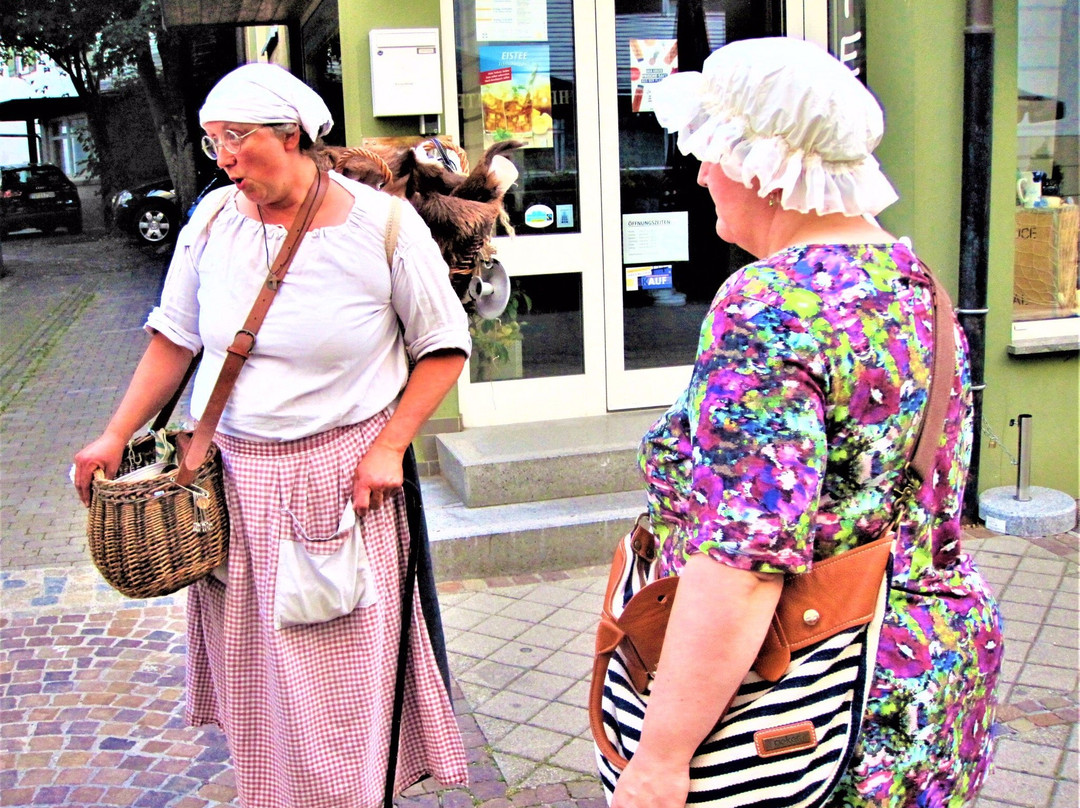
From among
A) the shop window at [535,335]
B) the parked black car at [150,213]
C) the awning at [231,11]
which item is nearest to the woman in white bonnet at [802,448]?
the shop window at [535,335]

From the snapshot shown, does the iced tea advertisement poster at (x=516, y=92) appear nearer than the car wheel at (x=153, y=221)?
Yes

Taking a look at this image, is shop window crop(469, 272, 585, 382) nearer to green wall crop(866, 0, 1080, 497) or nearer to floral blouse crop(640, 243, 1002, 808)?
green wall crop(866, 0, 1080, 497)

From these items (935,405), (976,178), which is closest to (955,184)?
(976,178)

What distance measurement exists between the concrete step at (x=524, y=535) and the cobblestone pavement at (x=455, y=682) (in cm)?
8

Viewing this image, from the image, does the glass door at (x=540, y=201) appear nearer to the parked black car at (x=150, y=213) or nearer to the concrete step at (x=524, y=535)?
the concrete step at (x=524, y=535)

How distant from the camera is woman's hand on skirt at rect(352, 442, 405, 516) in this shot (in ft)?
8.61

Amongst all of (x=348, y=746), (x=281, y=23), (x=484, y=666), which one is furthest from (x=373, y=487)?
(x=281, y=23)

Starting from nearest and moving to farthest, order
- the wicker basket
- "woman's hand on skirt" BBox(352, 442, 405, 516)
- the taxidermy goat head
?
1. the wicker basket
2. "woman's hand on skirt" BBox(352, 442, 405, 516)
3. the taxidermy goat head

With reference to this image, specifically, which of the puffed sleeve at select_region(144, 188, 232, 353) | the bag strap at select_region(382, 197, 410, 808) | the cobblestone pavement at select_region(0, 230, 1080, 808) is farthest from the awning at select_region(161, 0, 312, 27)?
the bag strap at select_region(382, 197, 410, 808)

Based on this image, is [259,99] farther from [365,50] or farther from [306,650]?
[365,50]

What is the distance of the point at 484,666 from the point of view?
4.35 meters

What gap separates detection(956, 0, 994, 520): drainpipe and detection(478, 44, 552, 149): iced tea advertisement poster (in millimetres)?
2082

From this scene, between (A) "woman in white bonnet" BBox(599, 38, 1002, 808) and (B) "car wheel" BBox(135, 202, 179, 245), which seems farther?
(B) "car wheel" BBox(135, 202, 179, 245)

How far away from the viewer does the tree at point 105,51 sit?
Result: 1955cm
